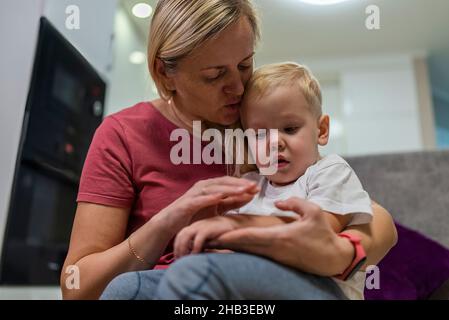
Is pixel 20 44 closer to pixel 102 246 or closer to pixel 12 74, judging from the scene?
pixel 12 74

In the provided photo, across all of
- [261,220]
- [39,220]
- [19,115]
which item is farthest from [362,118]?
[261,220]

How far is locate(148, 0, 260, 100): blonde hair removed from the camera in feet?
2.23

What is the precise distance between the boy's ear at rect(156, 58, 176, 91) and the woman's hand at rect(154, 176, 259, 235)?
291 millimetres

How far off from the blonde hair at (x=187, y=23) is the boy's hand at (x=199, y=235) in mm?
310

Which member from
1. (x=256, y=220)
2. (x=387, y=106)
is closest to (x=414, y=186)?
(x=256, y=220)

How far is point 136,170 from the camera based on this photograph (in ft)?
2.37

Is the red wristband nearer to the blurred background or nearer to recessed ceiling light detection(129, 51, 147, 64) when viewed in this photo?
the blurred background

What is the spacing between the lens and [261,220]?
0.51 meters

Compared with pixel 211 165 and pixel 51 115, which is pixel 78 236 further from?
pixel 51 115

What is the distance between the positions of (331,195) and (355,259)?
3.4 inches

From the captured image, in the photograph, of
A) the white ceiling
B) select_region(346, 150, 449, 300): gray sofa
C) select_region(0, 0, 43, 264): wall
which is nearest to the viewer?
select_region(0, 0, 43, 264): wall

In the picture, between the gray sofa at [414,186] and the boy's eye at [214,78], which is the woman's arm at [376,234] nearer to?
the boy's eye at [214,78]

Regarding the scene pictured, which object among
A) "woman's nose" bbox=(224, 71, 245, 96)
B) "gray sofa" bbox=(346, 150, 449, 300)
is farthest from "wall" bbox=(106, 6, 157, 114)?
"woman's nose" bbox=(224, 71, 245, 96)

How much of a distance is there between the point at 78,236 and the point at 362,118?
292 centimetres
